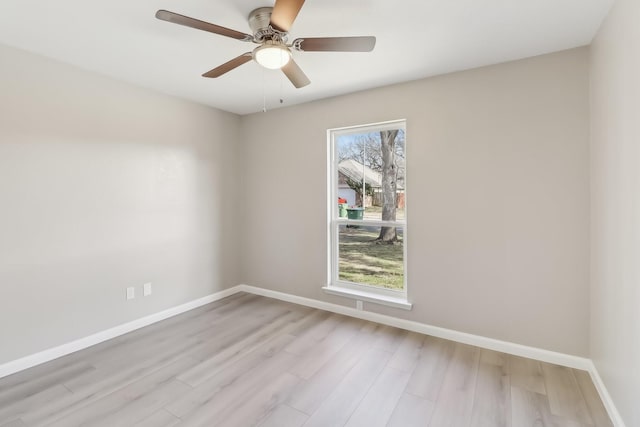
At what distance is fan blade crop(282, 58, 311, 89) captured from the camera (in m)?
1.97

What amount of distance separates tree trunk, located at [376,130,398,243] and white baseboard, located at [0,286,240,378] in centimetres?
240

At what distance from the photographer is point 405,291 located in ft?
9.85

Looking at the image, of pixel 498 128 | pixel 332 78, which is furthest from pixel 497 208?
pixel 332 78

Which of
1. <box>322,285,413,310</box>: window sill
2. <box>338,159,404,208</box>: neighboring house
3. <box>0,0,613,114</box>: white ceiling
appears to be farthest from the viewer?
<box>338,159,404,208</box>: neighboring house

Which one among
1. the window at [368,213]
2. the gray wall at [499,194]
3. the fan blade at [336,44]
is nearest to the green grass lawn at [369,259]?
the window at [368,213]

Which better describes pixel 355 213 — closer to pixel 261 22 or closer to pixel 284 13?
pixel 261 22

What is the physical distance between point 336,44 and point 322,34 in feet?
1.54

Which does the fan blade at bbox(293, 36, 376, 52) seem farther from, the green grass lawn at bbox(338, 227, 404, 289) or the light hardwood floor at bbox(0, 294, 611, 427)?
the light hardwood floor at bbox(0, 294, 611, 427)

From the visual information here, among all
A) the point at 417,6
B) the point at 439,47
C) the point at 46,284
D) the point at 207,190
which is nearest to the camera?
the point at 417,6

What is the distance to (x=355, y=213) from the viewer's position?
3.38m

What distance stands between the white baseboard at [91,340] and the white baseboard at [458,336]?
3.70ft

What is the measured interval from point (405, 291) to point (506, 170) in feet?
4.75

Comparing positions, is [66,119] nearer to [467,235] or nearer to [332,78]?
[332,78]

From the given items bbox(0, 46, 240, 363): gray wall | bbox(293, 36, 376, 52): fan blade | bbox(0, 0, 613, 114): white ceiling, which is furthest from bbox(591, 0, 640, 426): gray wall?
bbox(0, 46, 240, 363): gray wall
